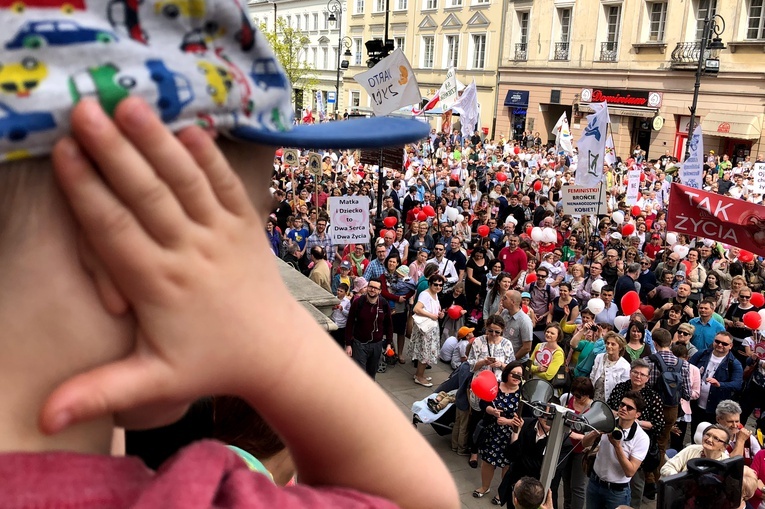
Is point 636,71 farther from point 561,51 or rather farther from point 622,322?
point 622,322

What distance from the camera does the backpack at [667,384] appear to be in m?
7.18

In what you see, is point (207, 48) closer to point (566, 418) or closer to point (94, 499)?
point (94, 499)

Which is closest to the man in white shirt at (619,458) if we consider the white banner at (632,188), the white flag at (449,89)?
the white banner at (632,188)

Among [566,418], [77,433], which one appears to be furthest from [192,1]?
[566,418]

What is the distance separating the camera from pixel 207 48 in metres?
0.75

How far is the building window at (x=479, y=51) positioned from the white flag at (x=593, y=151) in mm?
29787

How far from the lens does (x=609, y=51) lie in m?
35.0

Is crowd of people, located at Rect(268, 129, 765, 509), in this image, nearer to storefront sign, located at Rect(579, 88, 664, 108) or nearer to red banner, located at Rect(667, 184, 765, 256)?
red banner, located at Rect(667, 184, 765, 256)

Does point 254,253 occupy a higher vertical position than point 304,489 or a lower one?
higher

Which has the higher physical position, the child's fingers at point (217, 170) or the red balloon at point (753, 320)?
the child's fingers at point (217, 170)

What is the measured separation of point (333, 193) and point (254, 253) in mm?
15587

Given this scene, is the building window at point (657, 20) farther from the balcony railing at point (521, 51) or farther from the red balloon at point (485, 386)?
the red balloon at point (485, 386)

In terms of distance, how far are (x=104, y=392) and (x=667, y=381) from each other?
7373mm

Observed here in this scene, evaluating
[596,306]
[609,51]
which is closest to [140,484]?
[596,306]
